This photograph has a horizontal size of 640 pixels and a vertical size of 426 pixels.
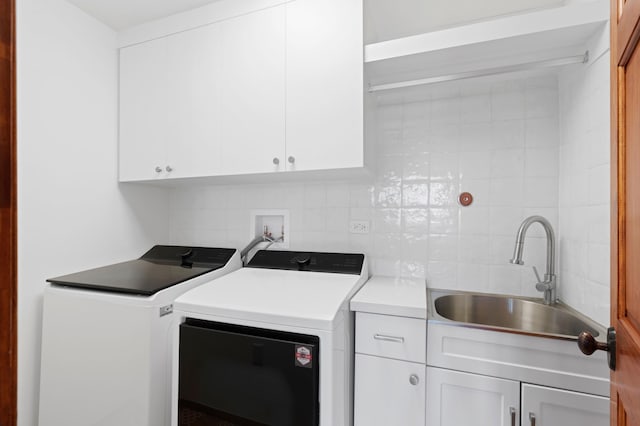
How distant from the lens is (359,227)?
1.78 metres

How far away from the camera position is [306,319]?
1.02m

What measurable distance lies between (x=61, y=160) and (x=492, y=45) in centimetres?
228

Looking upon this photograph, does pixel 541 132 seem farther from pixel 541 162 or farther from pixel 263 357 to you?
pixel 263 357

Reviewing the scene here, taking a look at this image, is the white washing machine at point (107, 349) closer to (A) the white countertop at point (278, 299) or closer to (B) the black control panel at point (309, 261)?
(A) the white countertop at point (278, 299)

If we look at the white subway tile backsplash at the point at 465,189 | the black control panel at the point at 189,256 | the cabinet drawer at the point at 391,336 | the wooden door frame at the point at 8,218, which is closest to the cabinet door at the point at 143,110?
the black control panel at the point at 189,256

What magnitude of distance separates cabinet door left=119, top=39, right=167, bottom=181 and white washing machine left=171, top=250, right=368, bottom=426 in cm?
101

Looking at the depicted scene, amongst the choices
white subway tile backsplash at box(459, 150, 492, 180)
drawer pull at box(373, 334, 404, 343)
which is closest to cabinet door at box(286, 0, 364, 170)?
white subway tile backsplash at box(459, 150, 492, 180)

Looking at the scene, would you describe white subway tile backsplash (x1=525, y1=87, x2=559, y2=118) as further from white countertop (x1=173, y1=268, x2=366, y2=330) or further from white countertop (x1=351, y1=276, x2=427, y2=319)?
white countertop (x1=173, y1=268, x2=366, y2=330)

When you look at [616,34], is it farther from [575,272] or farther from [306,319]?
[306,319]

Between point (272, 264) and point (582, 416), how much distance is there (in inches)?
61.0

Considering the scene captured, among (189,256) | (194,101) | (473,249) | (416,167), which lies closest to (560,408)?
(473,249)

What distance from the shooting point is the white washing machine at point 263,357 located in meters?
1.00

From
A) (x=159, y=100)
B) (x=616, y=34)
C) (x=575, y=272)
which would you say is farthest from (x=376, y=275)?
(x=159, y=100)

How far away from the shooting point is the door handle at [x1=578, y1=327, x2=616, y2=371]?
646mm
